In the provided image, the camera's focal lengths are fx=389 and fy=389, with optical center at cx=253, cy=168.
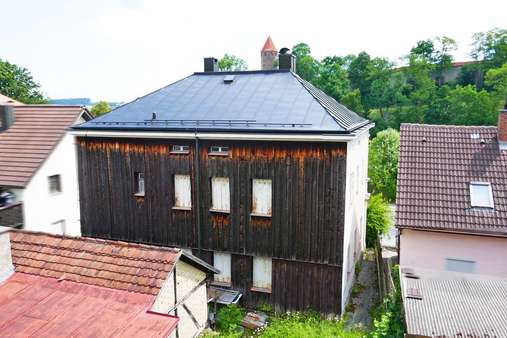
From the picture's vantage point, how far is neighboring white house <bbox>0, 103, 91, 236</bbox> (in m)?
15.0

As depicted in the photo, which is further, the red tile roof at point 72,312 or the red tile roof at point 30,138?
the red tile roof at point 30,138

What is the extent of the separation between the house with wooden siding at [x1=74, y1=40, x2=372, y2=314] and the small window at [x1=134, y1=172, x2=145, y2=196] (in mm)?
42

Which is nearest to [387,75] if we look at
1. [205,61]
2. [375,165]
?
[375,165]

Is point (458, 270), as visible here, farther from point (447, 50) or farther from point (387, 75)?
point (447, 50)

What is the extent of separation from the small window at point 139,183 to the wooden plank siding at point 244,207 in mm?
236

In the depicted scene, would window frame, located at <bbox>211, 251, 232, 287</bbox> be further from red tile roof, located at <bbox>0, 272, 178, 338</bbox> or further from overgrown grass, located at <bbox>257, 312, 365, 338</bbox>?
red tile roof, located at <bbox>0, 272, 178, 338</bbox>

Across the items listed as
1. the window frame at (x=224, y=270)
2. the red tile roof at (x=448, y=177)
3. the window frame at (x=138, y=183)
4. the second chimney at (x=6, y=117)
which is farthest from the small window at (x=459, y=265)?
the second chimney at (x=6, y=117)

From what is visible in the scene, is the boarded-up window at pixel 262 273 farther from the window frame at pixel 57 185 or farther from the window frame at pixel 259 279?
the window frame at pixel 57 185

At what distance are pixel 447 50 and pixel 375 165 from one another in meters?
42.0

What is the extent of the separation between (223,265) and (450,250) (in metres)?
7.61

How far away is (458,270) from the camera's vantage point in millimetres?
12219

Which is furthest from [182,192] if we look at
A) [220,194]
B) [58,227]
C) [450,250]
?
[450,250]

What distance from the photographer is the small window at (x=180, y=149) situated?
45.7 feet

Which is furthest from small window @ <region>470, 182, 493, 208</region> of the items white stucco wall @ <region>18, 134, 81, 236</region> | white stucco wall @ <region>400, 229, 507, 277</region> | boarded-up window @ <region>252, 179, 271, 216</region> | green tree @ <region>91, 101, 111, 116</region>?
green tree @ <region>91, 101, 111, 116</region>
